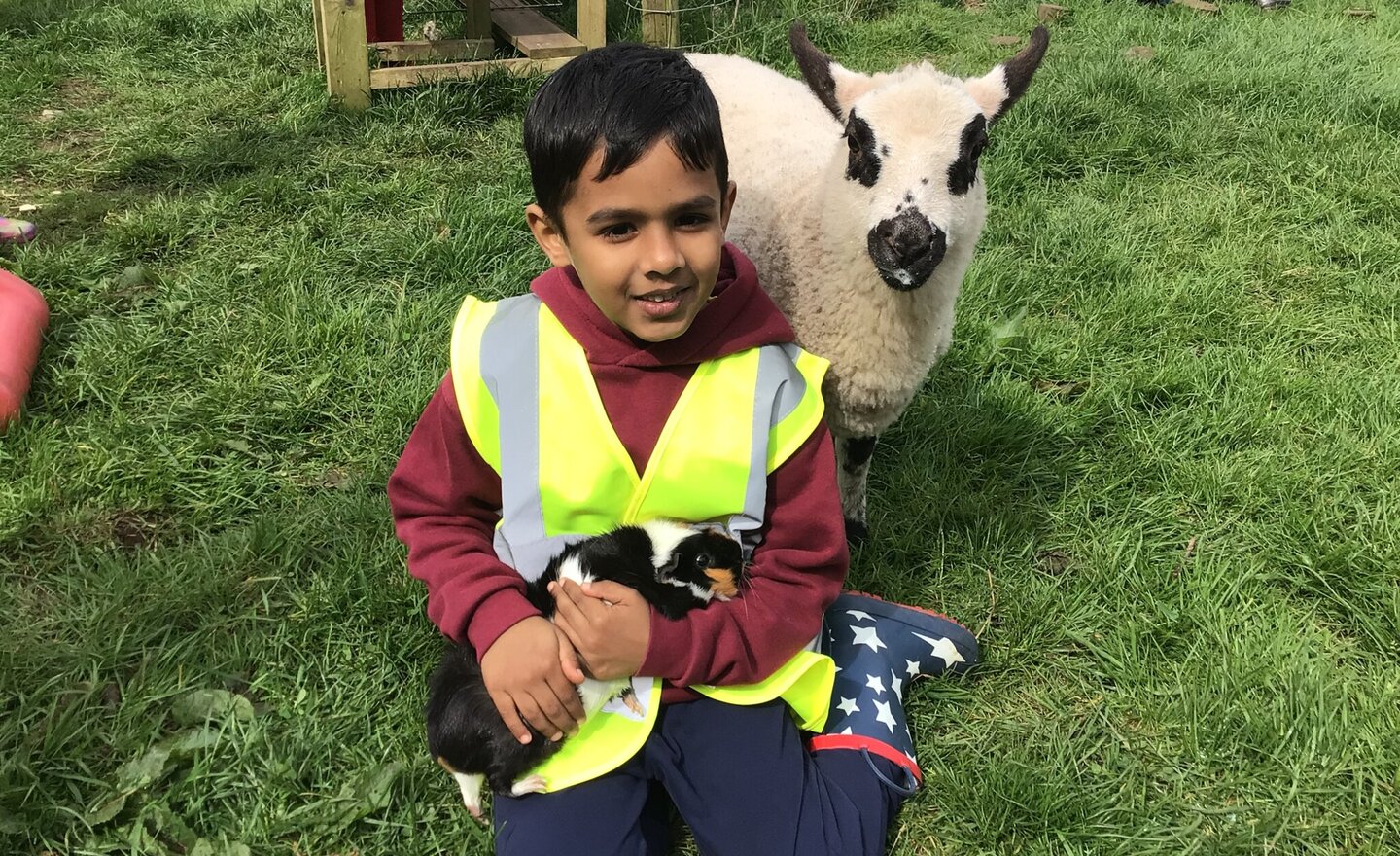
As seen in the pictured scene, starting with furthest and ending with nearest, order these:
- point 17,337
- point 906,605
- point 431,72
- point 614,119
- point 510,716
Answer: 1. point 431,72
2. point 17,337
3. point 906,605
4. point 510,716
5. point 614,119

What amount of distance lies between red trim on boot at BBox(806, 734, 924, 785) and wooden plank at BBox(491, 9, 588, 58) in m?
4.23

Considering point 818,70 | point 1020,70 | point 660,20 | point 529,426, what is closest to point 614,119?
point 529,426

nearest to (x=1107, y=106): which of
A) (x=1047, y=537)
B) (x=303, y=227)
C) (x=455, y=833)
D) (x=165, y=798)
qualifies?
(x=1047, y=537)

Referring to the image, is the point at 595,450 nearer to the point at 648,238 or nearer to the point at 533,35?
the point at 648,238

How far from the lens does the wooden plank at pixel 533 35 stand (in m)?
4.93

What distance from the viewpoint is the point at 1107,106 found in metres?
4.79

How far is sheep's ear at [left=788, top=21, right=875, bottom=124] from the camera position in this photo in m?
2.37

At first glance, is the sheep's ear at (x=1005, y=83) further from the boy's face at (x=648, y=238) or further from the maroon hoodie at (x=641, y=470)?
the boy's face at (x=648, y=238)

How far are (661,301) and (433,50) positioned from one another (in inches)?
170

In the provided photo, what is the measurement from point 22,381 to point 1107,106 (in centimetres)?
499

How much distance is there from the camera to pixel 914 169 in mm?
2055

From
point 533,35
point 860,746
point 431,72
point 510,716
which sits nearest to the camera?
point 510,716

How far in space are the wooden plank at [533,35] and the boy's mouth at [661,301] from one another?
12.9 feet

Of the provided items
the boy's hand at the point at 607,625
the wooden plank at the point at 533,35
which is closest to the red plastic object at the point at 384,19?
the wooden plank at the point at 533,35
